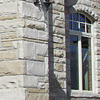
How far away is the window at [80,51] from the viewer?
39.9 feet

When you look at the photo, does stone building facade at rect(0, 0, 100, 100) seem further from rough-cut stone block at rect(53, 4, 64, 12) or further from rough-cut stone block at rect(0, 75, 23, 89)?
rough-cut stone block at rect(53, 4, 64, 12)

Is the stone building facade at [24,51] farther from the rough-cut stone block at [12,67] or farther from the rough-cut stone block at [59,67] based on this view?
the rough-cut stone block at [59,67]

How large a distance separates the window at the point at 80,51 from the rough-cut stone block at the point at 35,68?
3529 mm

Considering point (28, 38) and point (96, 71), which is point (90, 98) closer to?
point (96, 71)

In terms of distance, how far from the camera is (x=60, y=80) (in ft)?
35.3

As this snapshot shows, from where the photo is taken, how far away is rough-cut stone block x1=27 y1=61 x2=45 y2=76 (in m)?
8.27

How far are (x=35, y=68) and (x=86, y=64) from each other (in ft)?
15.0

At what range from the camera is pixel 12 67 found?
8.23 metres

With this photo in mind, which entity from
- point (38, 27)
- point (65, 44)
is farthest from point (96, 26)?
point (38, 27)

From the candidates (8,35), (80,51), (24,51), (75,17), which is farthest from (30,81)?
(75,17)

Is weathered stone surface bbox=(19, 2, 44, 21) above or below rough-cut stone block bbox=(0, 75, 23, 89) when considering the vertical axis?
above

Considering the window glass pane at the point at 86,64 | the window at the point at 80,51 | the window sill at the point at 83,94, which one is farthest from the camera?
the window glass pane at the point at 86,64

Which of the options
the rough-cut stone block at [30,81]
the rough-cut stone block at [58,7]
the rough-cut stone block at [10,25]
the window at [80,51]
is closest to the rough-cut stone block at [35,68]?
the rough-cut stone block at [30,81]

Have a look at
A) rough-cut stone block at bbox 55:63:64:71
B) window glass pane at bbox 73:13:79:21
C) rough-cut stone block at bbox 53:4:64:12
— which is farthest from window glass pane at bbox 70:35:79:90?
rough-cut stone block at bbox 53:4:64:12
